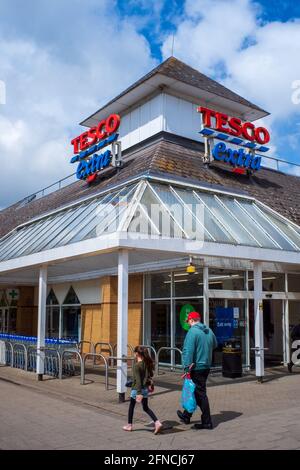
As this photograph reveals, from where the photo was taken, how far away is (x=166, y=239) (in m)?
10.6

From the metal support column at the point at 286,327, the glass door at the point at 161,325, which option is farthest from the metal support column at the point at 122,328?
the metal support column at the point at 286,327

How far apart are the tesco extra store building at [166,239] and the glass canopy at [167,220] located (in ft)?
0.15

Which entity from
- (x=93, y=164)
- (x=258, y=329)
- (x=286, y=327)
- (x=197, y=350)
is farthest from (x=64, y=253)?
(x=93, y=164)

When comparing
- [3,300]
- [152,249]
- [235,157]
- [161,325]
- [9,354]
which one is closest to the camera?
[152,249]

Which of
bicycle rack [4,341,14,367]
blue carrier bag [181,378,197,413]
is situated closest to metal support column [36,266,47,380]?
bicycle rack [4,341,14,367]

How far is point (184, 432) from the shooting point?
7227 mm

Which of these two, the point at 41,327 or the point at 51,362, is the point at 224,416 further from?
the point at 51,362

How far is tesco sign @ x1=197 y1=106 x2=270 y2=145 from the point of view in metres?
18.9

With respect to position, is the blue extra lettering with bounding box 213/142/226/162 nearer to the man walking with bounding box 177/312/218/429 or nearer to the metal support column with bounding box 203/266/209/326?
the metal support column with bounding box 203/266/209/326

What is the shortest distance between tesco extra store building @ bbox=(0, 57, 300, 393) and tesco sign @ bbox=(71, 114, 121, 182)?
0.19 ft

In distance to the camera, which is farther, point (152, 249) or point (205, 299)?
point (205, 299)

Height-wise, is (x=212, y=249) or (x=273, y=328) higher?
(x=212, y=249)

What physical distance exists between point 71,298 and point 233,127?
9551 mm
